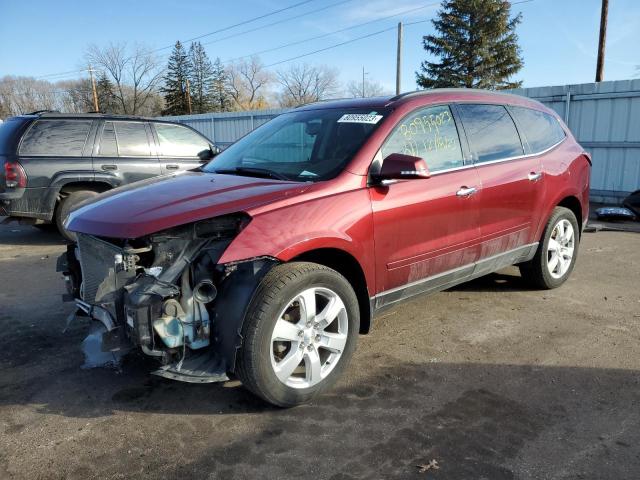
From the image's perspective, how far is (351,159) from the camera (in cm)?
339

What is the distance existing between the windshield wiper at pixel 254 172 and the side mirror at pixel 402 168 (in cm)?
64

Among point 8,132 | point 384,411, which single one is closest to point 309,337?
point 384,411

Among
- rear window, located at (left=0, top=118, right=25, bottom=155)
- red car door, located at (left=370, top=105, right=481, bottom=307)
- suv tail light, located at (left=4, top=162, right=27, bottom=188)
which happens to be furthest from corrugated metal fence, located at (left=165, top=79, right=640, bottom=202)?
red car door, located at (left=370, top=105, right=481, bottom=307)

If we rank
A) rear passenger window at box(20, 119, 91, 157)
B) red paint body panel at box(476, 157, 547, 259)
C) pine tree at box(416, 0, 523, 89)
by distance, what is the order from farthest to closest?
1. pine tree at box(416, 0, 523, 89)
2. rear passenger window at box(20, 119, 91, 157)
3. red paint body panel at box(476, 157, 547, 259)

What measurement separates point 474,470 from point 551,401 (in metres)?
0.92

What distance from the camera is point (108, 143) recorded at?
779 centimetres

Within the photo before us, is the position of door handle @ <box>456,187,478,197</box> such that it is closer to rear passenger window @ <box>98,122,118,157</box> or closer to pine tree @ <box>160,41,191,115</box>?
rear passenger window @ <box>98,122,118,157</box>

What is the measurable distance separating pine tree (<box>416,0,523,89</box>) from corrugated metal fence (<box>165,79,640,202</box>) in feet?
84.8

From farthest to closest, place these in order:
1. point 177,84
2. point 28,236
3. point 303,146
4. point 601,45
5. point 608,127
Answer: point 177,84 → point 601,45 → point 608,127 → point 28,236 → point 303,146

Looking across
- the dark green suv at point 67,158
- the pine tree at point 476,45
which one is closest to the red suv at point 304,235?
the dark green suv at point 67,158

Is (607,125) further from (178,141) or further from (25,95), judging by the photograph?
(25,95)

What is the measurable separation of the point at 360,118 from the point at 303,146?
467mm

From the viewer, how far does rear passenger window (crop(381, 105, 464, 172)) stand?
362 cm

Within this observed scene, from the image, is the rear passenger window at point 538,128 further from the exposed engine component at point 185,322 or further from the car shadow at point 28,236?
the car shadow at point 28,236
